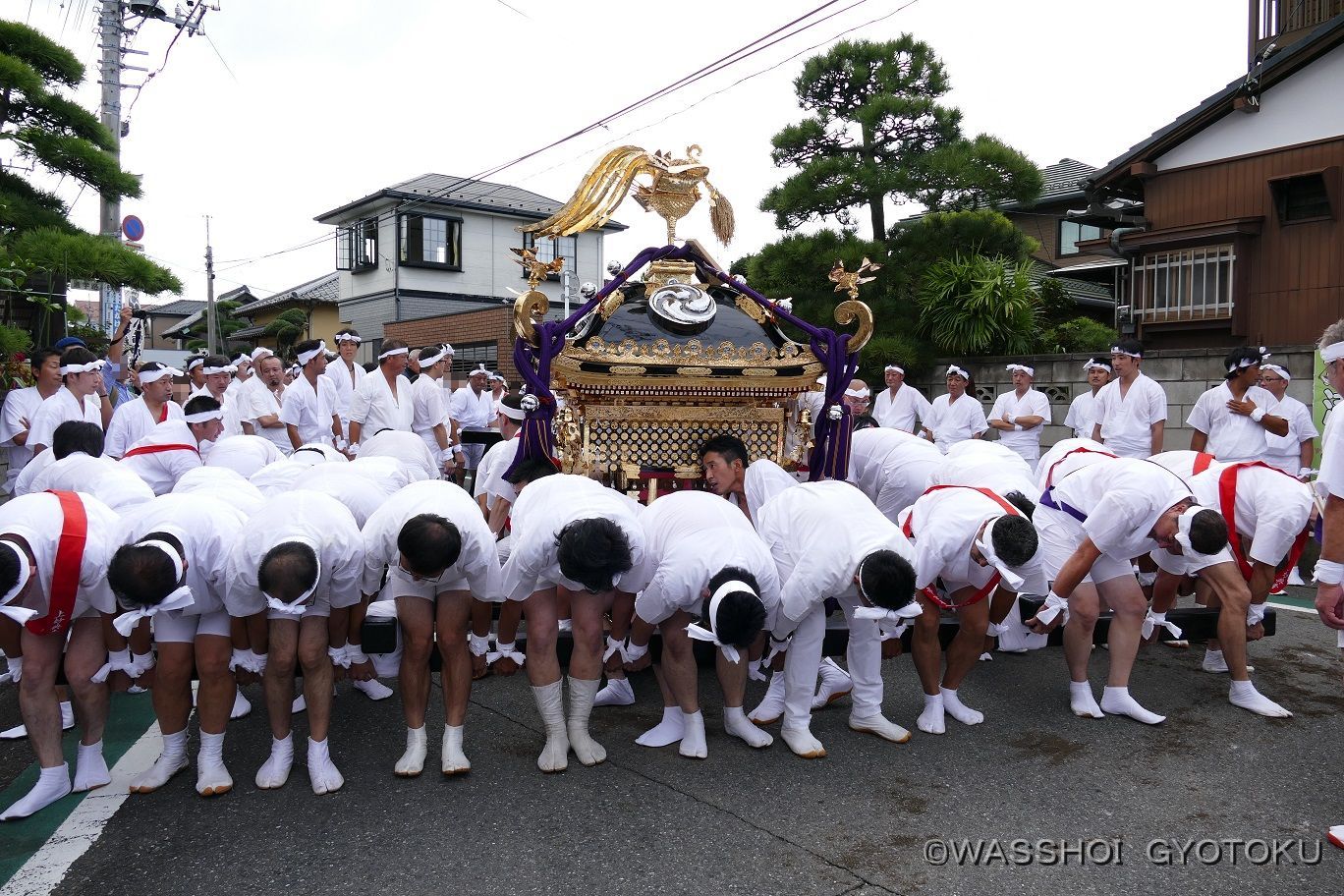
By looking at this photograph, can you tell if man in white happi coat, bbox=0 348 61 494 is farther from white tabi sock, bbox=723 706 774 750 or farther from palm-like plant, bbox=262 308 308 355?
palm-like plant, bbox=262 308 308 355

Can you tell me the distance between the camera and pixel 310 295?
23.7 meters

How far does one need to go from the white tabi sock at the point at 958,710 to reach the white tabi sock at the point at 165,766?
8.54ft

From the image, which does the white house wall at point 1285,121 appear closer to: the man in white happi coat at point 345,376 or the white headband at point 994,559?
the white headband at point 994,559

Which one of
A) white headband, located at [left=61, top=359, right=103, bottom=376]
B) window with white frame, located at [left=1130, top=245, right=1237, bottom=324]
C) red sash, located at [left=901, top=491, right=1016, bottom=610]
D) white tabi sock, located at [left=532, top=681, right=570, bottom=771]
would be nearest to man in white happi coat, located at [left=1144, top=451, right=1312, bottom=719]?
red sash, located at [left=901, top=491, right=1016, bottom=610]

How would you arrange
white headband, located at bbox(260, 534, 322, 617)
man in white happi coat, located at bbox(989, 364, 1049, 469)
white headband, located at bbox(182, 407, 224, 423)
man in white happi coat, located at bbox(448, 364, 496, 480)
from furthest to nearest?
man in white happi coat, located at bbox(448, 364, 496, 480), man in white happi coat, located at bbox(989, 364, 1049, 469), white headband, located at bbox(182, 407, 224, 423), white headband, located at bbox(260, 534, 322, 617)

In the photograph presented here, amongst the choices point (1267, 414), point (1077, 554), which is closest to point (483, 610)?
point (1077, 554)

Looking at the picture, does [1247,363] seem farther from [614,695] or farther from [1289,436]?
[614,695]

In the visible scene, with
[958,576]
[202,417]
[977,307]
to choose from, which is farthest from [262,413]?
[977,307]

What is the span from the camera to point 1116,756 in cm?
314

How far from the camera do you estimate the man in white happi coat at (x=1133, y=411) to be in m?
6.08

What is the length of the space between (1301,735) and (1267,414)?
2.67 m

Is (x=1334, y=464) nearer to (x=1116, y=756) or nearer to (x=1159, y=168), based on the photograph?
(x=1116, y=756)

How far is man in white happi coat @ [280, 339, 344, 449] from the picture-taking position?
6113 mm

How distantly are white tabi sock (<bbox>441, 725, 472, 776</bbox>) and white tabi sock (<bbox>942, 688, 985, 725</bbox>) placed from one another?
1745 mm
